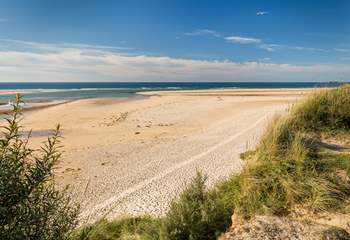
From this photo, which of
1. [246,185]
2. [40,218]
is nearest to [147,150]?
[246,185]

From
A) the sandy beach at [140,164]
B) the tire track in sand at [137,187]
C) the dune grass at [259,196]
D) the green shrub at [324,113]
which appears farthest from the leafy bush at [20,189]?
the green shrub at [324,113]

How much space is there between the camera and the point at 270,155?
22.9ft

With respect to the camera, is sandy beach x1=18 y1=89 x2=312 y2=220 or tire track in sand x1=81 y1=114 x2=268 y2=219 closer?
tire track in sand x1=81 y1=114 x2=268 y2=219

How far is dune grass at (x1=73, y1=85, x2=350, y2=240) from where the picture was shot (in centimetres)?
527

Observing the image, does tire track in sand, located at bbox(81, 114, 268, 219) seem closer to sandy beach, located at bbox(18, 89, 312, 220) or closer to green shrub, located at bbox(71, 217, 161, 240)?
sandy beach, located at bbox(18, 89, 312, 220)

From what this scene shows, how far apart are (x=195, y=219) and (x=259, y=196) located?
111 centimetres

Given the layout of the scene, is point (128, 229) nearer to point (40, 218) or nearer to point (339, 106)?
point (40, 218)

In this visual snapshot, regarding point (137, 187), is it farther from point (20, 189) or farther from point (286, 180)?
point (20, 189)

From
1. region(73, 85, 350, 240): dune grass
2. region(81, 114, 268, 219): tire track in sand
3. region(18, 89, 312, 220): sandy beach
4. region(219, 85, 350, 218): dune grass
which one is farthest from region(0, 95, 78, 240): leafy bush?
region(219, 85, 350, 218): dune grass

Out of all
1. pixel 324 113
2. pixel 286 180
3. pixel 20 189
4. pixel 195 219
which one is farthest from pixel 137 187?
pixel 324 113

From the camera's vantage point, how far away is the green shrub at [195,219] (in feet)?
16.9

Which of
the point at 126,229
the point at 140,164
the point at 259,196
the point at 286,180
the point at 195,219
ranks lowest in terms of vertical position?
the point at 140,164

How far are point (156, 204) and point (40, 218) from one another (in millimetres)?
4204

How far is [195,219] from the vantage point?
5363 millimetres
